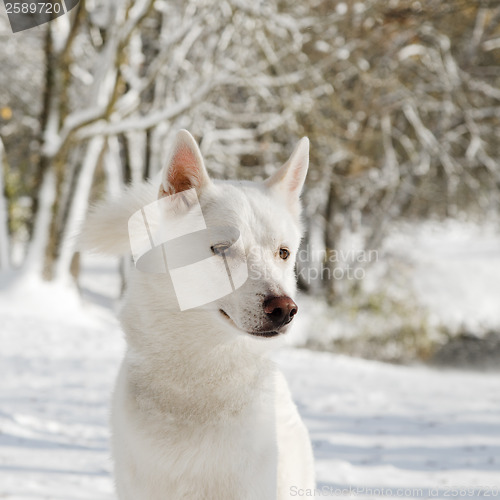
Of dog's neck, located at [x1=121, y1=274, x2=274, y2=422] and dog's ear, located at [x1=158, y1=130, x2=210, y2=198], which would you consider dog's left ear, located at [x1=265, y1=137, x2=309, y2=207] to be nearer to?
dog's ear, located at [x1=158, y1=130, x2=210, y2=198]

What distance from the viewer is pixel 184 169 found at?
91.9 inches

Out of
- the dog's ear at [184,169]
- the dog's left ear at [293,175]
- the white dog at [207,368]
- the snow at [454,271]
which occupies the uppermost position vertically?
the dog's ear at [184,169]

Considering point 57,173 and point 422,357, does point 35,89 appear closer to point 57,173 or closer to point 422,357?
point 57,173

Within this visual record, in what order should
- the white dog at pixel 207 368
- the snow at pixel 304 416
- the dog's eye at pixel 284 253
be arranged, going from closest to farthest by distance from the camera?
the white dog at pixel 207 368, the dog's eye at pixel 284 253, the snow at pixel 304 416

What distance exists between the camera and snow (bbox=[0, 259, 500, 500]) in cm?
446

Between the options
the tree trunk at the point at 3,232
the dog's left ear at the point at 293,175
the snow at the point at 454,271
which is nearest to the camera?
the dog's left ear at the point at 293,175

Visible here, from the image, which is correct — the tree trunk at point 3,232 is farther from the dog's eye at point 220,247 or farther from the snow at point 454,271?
the dog's eye at point 220,247

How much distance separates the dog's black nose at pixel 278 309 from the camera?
2.10m

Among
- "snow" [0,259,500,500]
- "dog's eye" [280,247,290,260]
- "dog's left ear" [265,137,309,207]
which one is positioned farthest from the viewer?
"snow" [0,259,500,500]

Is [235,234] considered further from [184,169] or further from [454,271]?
[454,271]

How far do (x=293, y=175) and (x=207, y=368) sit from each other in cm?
90

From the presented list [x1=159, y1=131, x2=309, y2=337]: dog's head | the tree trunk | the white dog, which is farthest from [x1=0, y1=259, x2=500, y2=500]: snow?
[x1=159, y1=131, x2=309, y2=337]: dog's head

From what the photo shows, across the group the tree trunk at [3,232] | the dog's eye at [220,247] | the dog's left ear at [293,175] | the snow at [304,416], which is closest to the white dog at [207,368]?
the dog's eye at [220,247]

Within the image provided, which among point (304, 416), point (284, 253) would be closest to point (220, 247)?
point (284, 253)
